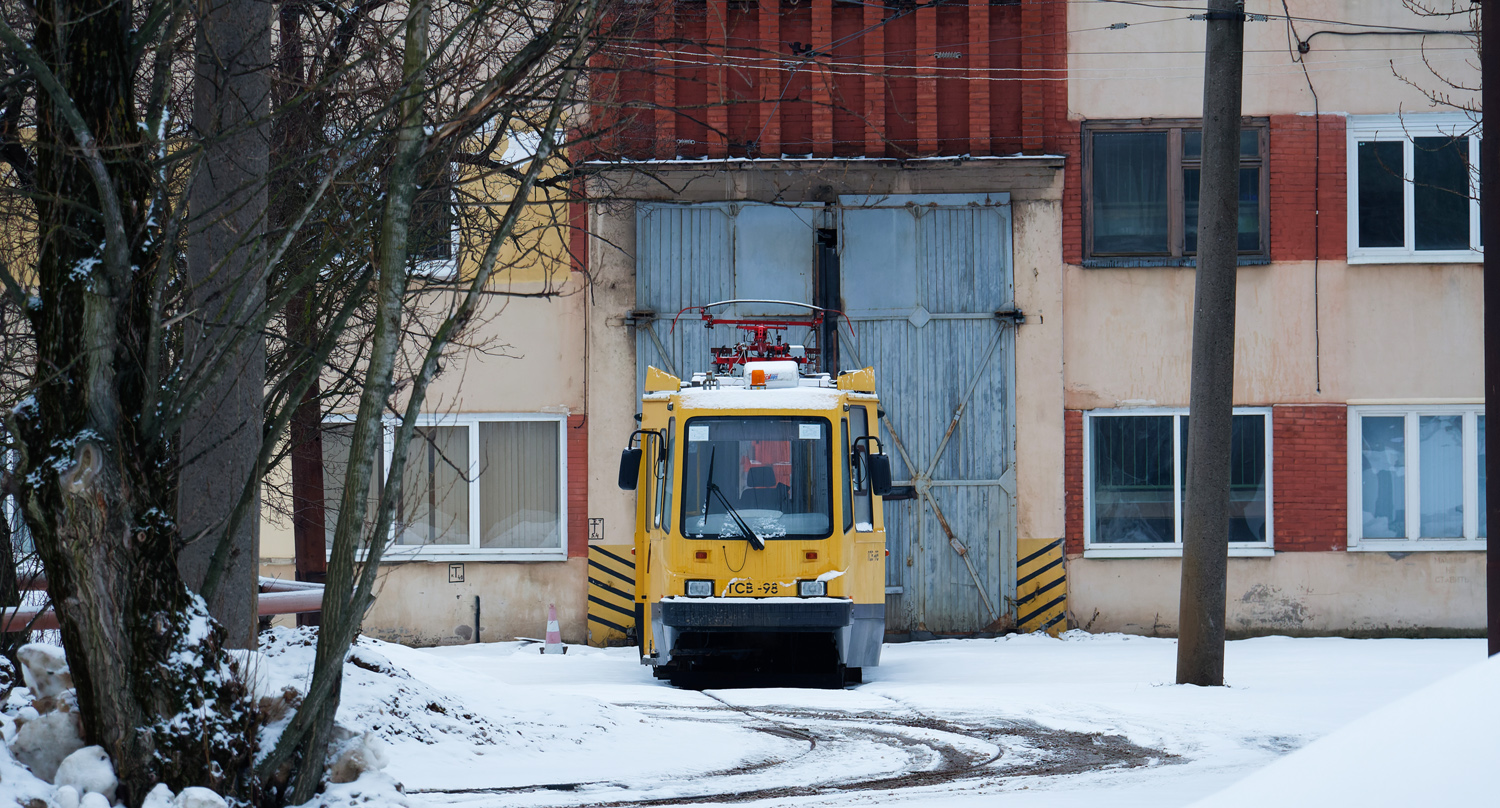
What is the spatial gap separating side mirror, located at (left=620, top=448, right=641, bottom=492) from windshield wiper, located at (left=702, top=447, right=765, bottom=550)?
0.61 metres

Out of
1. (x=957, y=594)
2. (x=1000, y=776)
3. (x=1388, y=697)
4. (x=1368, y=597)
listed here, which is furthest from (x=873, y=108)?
(x=1000, y=776)

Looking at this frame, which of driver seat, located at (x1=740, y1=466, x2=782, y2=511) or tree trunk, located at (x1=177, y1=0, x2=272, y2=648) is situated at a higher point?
tree trunk, located at (x1=177, y1=0, x2=272, y2=648)

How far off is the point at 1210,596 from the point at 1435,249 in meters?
8.56

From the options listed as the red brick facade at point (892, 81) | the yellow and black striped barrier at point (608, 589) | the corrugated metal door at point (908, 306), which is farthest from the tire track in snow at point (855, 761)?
the red brick facade at point (892, 81)

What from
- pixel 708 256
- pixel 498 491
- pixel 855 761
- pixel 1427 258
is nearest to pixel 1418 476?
pixel 1427 258

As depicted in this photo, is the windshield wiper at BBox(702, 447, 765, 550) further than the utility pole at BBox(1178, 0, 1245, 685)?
Yes

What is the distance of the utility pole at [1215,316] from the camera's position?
11.1 metres

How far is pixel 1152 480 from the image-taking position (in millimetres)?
17688

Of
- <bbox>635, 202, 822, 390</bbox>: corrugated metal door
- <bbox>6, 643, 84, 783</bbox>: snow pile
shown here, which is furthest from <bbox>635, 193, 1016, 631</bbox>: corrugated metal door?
<bbox>6, 643, 84, 783</bbox>: snow pile

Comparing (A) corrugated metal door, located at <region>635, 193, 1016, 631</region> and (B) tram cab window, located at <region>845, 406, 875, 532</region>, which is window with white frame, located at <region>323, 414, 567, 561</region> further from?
(B) tram cab window, located at <region>845, 406, 875, 532</region>

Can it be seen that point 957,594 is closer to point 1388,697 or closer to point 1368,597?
point 1368,597

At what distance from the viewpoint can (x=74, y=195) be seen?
5738 mm

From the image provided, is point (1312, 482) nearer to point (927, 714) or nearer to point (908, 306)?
point (908, 306)

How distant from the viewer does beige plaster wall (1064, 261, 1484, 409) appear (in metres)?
17.5
